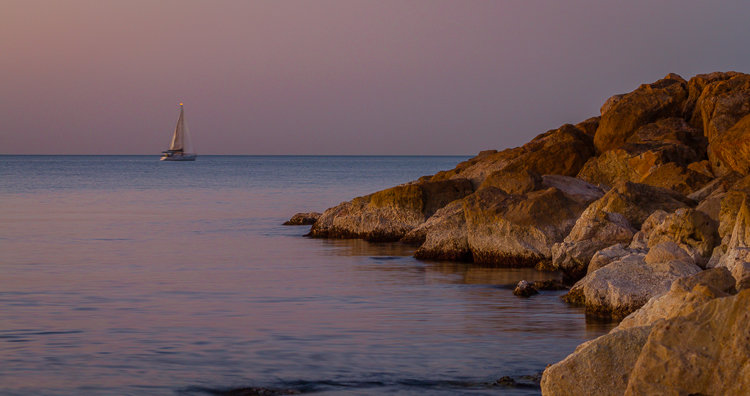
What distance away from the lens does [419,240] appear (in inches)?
1069

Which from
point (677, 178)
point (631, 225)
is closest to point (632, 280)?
point (631, 225)

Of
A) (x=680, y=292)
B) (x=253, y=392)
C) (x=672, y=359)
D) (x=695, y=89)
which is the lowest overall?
(x=253, y=392)

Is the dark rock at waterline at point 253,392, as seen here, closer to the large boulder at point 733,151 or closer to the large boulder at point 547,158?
the large boulder at point 733,151

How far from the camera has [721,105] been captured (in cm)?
3152

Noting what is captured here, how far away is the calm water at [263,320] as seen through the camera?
11.3 metres

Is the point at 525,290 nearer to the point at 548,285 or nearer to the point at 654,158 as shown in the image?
the point at 548,285

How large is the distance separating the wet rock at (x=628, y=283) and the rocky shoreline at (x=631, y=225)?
0.02 metres

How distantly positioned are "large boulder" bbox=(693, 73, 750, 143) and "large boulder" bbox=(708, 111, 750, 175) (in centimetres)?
262

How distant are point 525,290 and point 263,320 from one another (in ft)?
17.1

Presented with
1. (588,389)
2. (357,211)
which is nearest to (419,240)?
(357,211)

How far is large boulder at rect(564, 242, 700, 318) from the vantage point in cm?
1427

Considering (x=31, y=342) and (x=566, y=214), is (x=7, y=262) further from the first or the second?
(x=566, y=214)

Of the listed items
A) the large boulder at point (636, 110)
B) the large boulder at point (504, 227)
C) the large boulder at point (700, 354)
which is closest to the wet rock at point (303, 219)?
the large boulder at point (636, 110)

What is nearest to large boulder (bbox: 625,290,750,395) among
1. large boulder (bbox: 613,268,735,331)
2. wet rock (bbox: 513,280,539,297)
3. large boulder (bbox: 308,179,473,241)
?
large boulder (bbox: 613,268,735,331)
